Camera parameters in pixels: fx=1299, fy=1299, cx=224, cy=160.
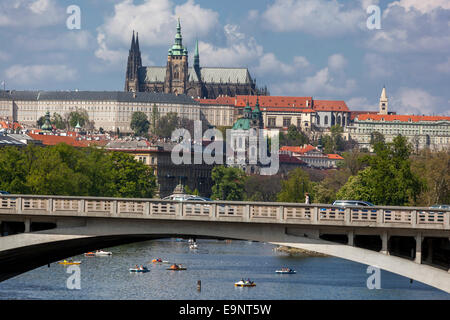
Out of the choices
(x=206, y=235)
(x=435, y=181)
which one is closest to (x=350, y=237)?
(x=206, y=235)

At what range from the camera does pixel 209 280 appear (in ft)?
255

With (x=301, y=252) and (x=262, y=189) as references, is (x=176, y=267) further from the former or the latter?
(x=262, y=189)

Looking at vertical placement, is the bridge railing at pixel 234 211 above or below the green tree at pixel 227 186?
above

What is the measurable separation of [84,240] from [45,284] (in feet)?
87.5

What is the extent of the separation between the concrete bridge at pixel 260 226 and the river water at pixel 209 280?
1988 centimetres

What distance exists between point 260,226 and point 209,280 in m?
36.4

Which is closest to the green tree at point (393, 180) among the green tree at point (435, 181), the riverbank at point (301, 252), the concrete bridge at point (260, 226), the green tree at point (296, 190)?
the green tree at point (435, 181)

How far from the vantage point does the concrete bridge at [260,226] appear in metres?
40.5

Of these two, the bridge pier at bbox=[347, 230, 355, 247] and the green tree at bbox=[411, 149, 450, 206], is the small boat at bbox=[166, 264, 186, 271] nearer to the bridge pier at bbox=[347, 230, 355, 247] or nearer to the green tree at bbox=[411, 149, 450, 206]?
the green tree at bbox=[411, 149, 450, 206]

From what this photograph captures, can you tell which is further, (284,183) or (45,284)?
(284,183)

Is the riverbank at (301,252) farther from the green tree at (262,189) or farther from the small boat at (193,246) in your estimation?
the green tree at (262,189)
